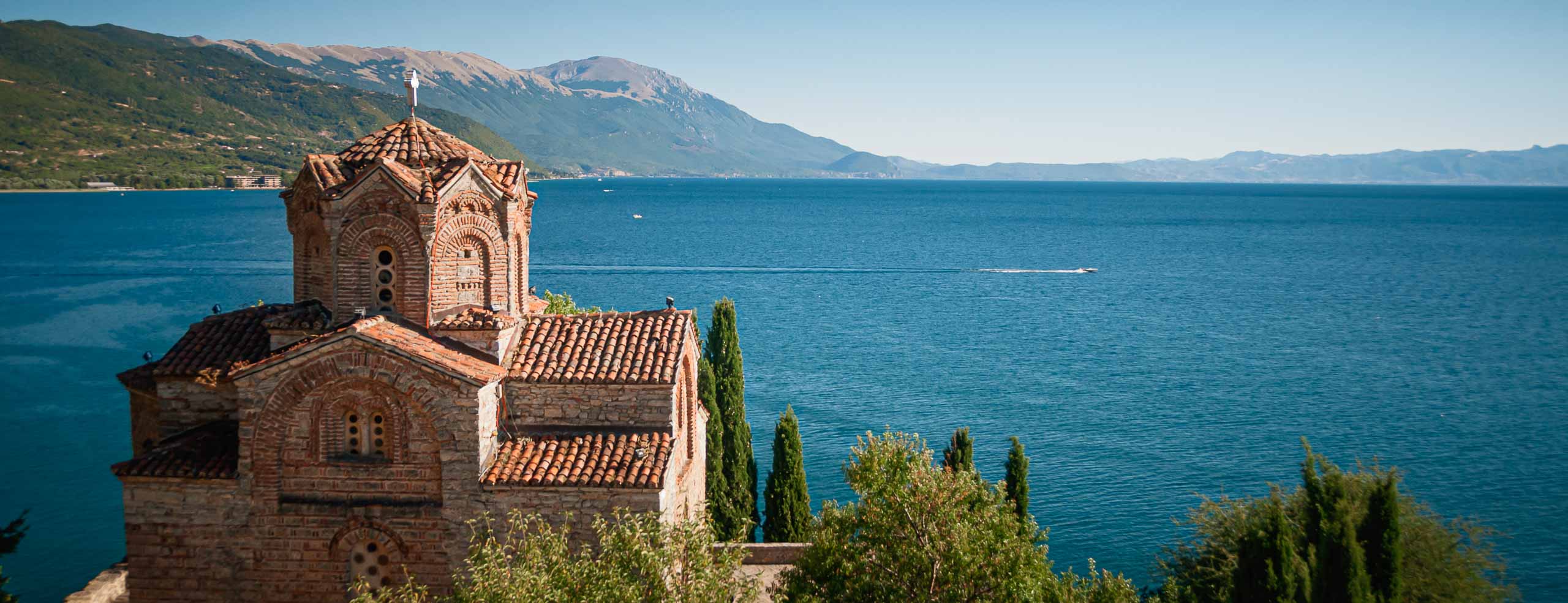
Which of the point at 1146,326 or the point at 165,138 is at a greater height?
the point at 165,138

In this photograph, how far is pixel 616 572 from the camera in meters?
12.3

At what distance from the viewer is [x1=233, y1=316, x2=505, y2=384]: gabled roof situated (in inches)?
624

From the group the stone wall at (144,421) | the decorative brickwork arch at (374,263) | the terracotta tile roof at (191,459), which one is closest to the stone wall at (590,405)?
the decorative brickwork arch at (374,263)

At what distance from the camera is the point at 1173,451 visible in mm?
38188

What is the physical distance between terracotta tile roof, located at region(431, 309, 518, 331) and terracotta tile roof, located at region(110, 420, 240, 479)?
360 cm

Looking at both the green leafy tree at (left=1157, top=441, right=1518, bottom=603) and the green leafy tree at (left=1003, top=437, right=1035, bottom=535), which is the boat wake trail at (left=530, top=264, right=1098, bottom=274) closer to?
the green leafy tree at (left=1003, top=437, right=1035, bottom=535)

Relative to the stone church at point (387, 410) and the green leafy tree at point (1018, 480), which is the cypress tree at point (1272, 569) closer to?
the green leafy tree at point (1018, 480)

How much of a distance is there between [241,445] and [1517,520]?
114 feet

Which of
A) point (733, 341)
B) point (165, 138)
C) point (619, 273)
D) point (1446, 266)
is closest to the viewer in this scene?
point (733, 341)

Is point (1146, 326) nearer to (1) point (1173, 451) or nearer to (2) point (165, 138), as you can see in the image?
(1) point (1173, 451)

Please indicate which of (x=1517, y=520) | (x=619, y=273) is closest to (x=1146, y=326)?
(x=1517, y=520)

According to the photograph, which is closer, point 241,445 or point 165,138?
point 241,445

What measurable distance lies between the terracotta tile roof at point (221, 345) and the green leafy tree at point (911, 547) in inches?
399

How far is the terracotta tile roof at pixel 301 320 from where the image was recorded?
17.5 m
